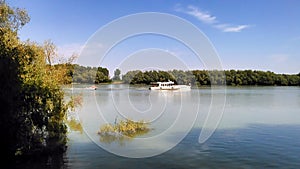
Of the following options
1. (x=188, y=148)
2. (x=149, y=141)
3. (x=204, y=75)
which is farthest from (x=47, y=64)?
(x=204, y=75)

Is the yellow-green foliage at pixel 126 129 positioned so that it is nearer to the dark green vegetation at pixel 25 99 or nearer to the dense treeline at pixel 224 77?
the dark green vegetation at pixel 25 99

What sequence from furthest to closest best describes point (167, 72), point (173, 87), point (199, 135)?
point (167, 72) < point (173, 87) < point (199, 135)

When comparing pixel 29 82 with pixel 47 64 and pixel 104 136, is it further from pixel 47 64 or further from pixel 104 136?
pixel 104 136

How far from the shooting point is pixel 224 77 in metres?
139

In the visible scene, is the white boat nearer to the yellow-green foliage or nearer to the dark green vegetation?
the yellow-green foliage

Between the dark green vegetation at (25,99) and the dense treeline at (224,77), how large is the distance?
94.3 m

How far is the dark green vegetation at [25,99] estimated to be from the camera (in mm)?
18406

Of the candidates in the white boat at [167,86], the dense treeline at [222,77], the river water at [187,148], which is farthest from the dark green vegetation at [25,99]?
the white boat at [167,86]

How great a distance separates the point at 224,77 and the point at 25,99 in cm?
12675

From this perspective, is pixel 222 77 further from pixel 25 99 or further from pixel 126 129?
pixel 25 99

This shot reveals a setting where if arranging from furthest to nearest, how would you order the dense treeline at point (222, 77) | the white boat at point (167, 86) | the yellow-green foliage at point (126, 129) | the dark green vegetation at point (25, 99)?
the dense treeline at point (222, 77) → the white boat at point (167, 86) → the yellow-green foliage at point (126, 129) → the dark green vegetation at point (25, 99)

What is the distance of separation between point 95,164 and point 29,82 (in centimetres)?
651

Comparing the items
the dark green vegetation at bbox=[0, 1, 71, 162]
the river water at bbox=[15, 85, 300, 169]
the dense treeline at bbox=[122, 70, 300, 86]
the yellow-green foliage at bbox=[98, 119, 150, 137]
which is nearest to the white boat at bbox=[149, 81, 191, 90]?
the dense treeline at bbox=[122, 70, 300, 86]

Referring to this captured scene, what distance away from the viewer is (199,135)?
90.0ft
